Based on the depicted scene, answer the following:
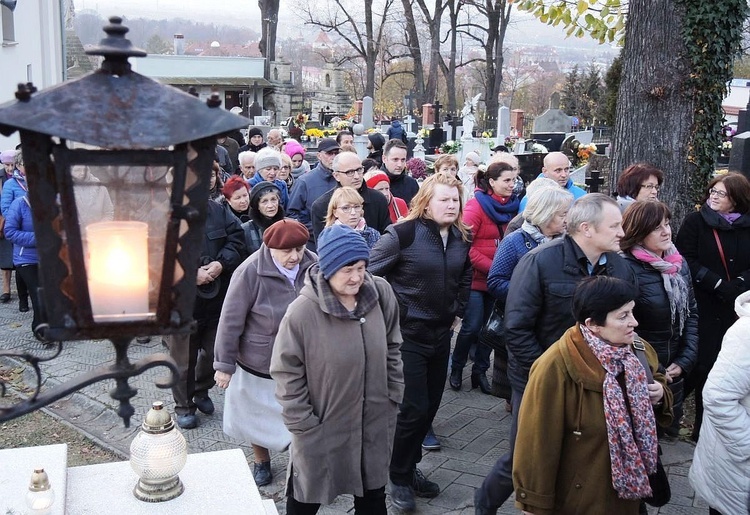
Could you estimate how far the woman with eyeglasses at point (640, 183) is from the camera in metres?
6.44

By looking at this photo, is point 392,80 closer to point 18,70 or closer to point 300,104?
point 300,104

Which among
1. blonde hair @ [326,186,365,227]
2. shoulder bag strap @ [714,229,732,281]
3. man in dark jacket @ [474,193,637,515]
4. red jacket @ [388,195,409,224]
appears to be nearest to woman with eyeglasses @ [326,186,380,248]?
blonde hair @ [326,186,365,227]

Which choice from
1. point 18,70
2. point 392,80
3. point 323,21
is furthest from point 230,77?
point 18,70

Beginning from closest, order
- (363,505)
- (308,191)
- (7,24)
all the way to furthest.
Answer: (363,505) < (308,191) < (7,24)

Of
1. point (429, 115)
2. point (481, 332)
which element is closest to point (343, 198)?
point (481, 332)

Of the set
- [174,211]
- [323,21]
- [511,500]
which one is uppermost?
[323,21]

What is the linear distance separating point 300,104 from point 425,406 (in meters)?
45.2

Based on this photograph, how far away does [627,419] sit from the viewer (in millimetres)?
3605

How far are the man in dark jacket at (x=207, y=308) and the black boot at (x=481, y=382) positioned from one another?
2.19 metres

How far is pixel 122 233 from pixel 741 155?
836 centimetres

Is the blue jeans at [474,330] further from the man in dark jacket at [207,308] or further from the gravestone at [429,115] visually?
the gravestone at [429,115]

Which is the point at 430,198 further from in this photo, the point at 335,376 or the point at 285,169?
the point at 285,169

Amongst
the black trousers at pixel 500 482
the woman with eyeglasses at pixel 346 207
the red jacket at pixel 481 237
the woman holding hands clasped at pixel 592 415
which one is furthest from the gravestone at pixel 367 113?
the woman holding hands clasped at pixel 592 415

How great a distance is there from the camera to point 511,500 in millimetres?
5262
